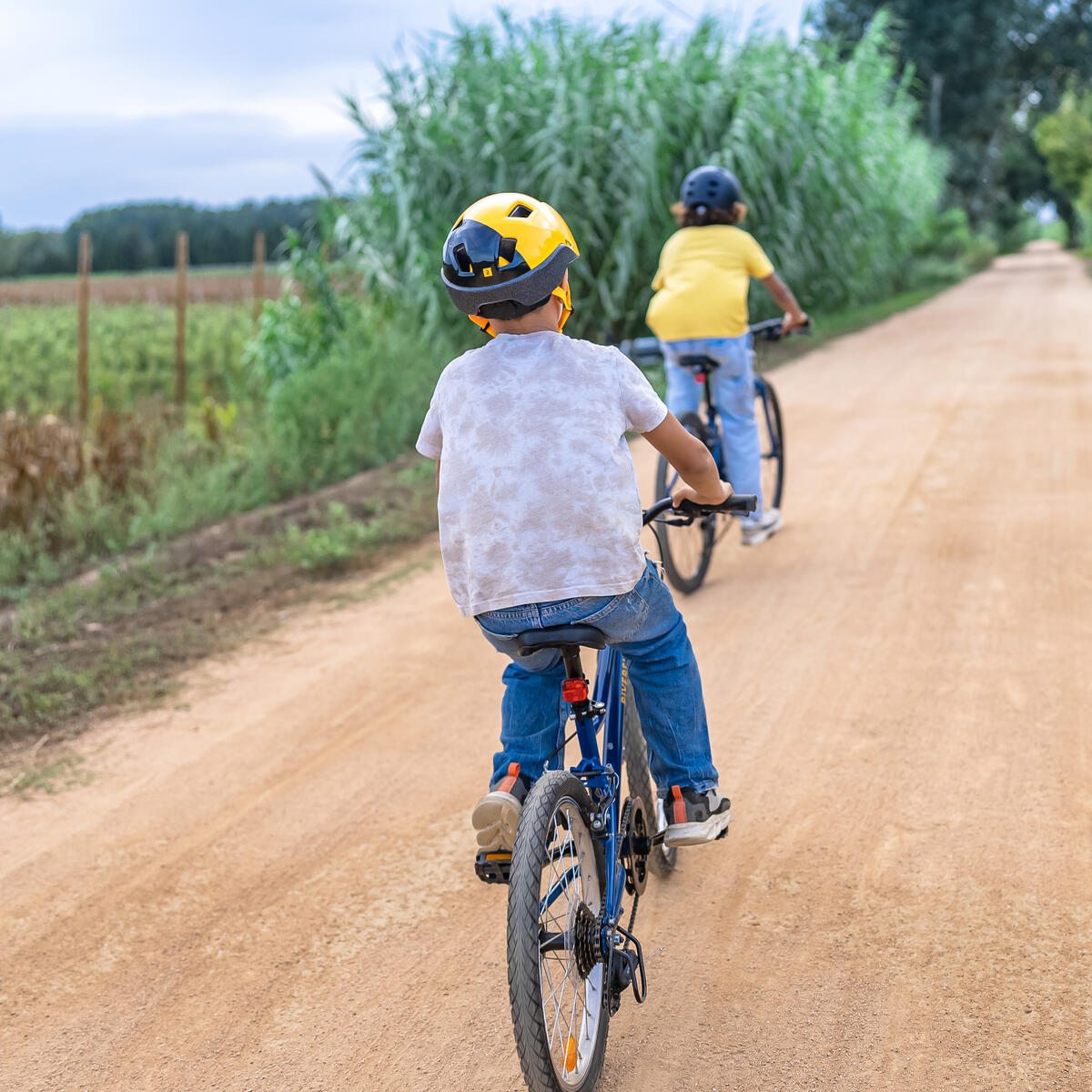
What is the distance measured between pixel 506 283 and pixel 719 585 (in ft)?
12.6

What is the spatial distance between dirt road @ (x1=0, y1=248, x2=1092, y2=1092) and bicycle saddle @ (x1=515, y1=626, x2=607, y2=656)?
101 cm

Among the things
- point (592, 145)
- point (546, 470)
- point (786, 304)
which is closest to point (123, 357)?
point (592, 145)

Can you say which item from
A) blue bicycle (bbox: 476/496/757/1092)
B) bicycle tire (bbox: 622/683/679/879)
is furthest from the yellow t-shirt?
blue bicycle (bbox: 476/496/757/1092)

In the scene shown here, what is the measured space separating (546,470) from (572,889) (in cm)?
88

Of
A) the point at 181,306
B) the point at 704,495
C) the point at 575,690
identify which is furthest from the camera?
the point at 181,306

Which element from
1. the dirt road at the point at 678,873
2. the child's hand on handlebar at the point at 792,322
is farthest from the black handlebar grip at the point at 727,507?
the child's hand on handlebar at the point at 792,322

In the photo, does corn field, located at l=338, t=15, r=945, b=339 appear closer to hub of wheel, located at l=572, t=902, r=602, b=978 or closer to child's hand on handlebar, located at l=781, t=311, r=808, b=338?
child's hand on handlebar, located at l=781, t=311, r=808, b=338

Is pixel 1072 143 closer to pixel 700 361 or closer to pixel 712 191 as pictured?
pixel 712 191

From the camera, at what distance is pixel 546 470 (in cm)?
246

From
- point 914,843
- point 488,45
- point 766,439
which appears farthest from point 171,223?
point 914,843

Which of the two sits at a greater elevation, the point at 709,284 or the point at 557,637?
the point at 709,284

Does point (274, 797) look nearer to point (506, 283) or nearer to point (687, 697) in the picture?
point (687, 697)

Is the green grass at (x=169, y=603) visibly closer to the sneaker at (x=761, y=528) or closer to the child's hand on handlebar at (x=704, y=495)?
the sneaker at (x=761, y=528)

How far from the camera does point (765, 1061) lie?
8.73 feet
